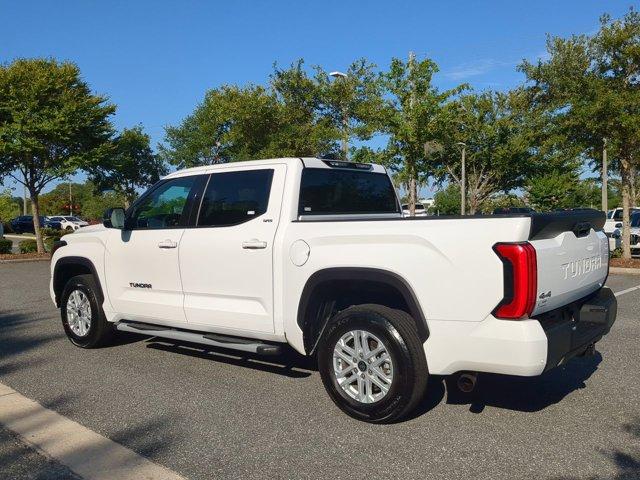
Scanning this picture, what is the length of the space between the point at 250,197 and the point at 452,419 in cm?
233

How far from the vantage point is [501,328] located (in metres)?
3.48

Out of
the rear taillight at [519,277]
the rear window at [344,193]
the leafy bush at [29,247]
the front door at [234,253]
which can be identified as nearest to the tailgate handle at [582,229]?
the rear taillight at [519,277]

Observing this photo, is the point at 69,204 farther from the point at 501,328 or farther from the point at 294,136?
the point at 501,328

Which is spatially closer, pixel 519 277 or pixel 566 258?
pixel 519 277

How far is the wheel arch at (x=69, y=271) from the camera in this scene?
20.2 feet

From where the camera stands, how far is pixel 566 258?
386 centimetres

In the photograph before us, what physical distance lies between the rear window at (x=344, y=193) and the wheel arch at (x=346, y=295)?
0.77 meters

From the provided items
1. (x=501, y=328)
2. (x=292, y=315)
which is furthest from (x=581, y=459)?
(x=292, y=315)

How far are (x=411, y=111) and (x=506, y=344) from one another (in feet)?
57.0

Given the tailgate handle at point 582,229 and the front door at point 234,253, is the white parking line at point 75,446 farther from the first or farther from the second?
the tailgate handle at point 582,229

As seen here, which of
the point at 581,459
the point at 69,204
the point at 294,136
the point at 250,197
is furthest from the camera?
the point at 69,204

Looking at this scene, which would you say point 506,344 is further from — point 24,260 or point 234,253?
point 24,260

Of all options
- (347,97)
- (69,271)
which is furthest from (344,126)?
(69,271)

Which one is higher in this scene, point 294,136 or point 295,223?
point 294,136
